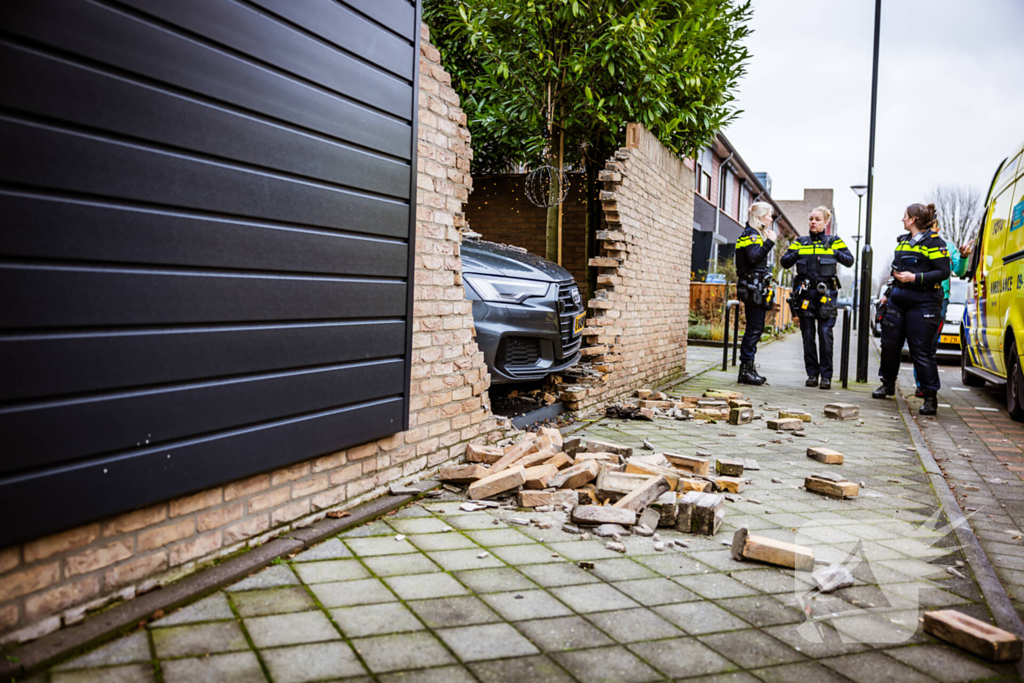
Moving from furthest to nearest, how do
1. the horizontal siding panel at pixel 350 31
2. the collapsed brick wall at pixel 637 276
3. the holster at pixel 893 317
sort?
1. the holster at pixel 893 317
2. the collapsed brick wall at pixel 637 276
3. the horizontal siding panel at pixel 350 31

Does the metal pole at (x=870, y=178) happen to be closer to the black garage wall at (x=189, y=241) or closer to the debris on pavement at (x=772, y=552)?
the debris on pavement at (x=772, y=552)

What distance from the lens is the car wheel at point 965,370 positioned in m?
10.2

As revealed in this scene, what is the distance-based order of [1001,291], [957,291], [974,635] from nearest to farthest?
[974,635], [1001,291], [957,291]

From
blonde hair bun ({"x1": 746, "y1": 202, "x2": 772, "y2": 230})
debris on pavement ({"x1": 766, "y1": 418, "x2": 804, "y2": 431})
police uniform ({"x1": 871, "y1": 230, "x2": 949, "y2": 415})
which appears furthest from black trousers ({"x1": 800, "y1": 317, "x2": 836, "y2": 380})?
debris on pavement ({"x1": 766, "y1": 418, "x2": 804, "y2": 431})

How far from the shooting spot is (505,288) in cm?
554

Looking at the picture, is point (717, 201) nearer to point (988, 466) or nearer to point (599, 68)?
point (599, 68)

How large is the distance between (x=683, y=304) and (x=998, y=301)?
143 inches

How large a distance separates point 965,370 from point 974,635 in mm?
9807

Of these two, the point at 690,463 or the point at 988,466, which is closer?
the point at 690,463

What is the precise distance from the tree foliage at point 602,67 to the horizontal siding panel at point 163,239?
16.4 feet

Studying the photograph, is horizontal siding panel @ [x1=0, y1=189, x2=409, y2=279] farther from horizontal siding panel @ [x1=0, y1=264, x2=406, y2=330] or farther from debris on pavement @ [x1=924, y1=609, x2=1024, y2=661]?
debris on pavement @ [x1=924, y1=609, x2=1024, y2=661]

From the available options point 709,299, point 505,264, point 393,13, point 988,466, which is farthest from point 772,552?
point 709,299

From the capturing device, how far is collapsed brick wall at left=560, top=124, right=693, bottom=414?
23.1ft

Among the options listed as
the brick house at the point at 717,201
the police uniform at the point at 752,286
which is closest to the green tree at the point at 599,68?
the police uniform at the point at 752,286
